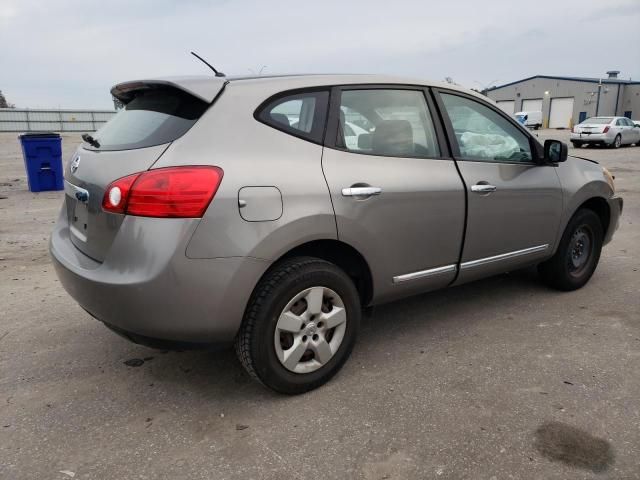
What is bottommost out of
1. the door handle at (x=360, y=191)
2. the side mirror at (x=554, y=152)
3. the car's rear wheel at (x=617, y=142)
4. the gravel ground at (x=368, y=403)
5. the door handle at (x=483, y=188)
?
the gravel ground at (x=368, y=403)

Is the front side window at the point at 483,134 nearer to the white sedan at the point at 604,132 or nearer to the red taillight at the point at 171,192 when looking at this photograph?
the red taillight at the point at 171,192

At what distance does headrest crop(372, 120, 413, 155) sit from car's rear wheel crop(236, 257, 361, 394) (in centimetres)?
79

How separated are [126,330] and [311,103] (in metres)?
1.51

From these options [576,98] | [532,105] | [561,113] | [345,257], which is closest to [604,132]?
[345,257]

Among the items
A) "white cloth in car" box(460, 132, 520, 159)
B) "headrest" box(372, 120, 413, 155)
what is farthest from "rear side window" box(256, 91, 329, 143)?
"white cloth in car" box(460, 132, 520, 159)

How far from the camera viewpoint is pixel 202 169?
2414mm

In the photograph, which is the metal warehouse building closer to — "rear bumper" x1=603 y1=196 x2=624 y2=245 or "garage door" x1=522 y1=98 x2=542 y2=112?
"garage door" x1=522 y1=98 x2=542 y2=112

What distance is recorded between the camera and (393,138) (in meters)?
3.17

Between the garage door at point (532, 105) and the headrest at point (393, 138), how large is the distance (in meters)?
59.6

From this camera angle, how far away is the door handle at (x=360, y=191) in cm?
280

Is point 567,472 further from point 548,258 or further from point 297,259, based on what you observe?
point 548,258

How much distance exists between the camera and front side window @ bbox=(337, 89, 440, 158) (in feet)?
9.84

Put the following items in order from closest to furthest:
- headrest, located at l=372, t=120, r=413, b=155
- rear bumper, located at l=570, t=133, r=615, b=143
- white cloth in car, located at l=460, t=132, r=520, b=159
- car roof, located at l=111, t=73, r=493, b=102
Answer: car roof, located at l=111, t=73, r=493, b=102 → headrest, located at l=372, t=120, r=413, b=155 → white cloth in car, located at l=460, t=132, r=520, b=159 → rear bumper, located at l=570, t=133, r=615, b=143

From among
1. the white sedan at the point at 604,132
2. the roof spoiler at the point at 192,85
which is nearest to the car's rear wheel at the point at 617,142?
the white sedan at the point at 604,132
